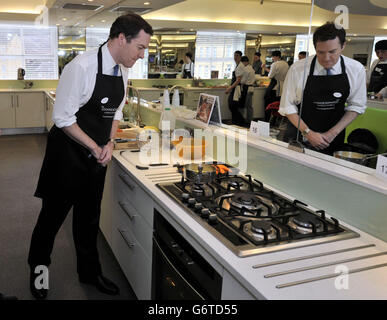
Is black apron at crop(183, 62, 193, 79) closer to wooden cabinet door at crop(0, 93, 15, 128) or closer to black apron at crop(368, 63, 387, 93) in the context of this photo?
black apron at crop(368, 63, 387, 93)

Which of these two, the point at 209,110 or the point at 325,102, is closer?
the point at 325,102

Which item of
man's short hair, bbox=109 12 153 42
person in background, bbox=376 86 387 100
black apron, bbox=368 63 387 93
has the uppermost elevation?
man's short hair, bbox=109 12 153 42

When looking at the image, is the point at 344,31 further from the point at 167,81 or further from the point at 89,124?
the point at 167,81

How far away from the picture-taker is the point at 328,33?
1.94 m

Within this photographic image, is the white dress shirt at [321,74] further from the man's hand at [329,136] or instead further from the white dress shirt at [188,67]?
the white dress shirt at [188,67]

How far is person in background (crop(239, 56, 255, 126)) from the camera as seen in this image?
9.56ft

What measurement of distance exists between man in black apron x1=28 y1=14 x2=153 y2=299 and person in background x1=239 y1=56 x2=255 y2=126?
103cm

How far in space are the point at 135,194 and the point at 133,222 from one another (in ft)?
0.59

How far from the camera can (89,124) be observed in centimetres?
215

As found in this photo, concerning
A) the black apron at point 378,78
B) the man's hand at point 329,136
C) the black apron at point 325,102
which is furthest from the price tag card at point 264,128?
the black apron at point 378,78

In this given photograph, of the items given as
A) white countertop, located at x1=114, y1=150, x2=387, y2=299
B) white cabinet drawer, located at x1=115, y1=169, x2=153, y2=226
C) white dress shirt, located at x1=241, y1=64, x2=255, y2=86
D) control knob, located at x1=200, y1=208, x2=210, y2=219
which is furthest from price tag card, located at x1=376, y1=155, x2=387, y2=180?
white dress shirt, located at x1=241, y1=64, x2=255, y2=86

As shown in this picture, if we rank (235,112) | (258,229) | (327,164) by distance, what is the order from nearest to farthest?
(258,229)
(327,164)
(235,112)

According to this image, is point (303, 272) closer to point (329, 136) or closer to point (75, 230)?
point (329, 136)
